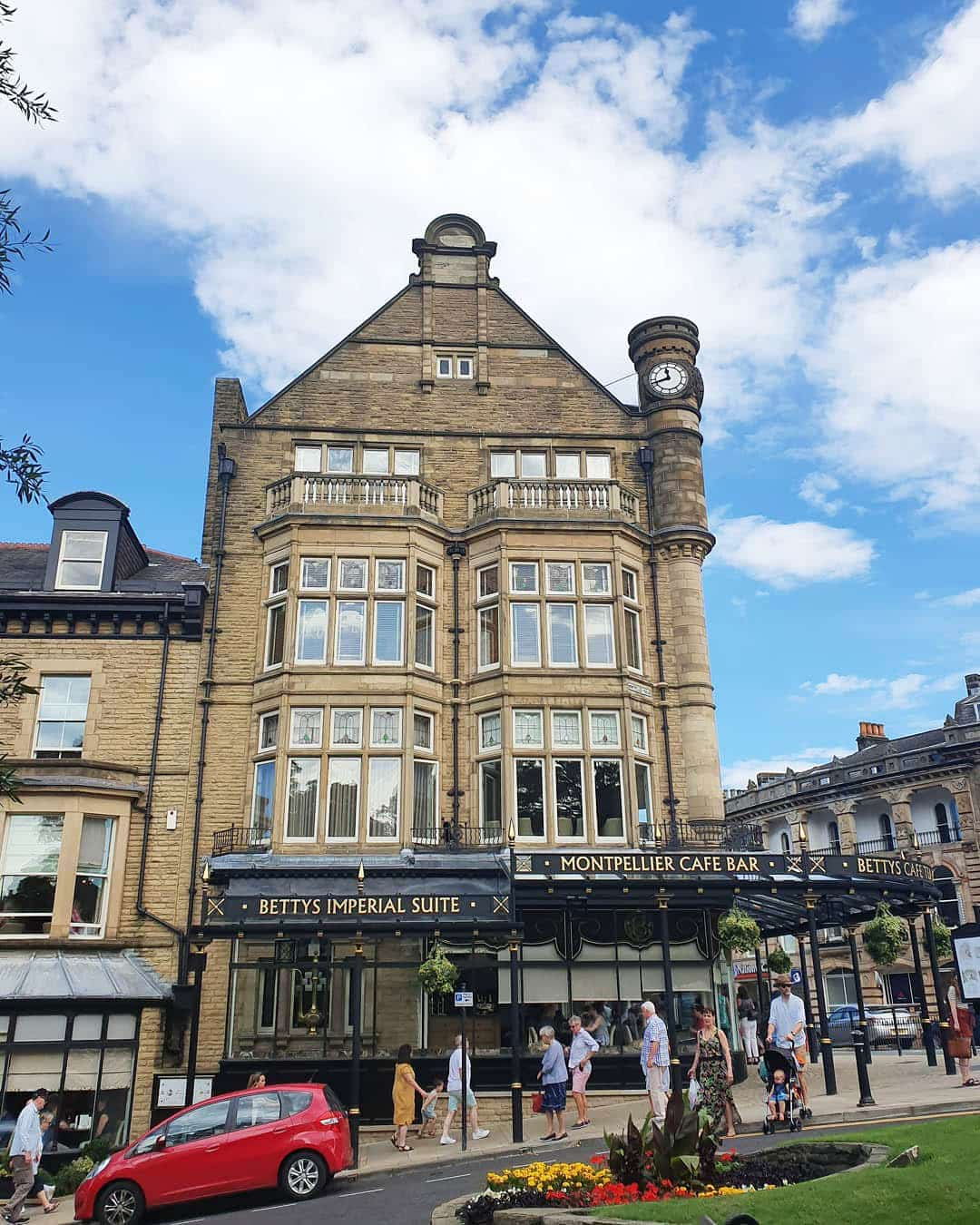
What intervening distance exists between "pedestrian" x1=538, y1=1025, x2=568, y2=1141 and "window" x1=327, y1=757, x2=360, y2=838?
7552 millimetres

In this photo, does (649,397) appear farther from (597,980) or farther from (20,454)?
(20,454)

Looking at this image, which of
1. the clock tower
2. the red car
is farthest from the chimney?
the red car

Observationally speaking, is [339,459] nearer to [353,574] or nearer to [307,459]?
[307,459]

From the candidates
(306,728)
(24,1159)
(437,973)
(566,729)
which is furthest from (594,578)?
(24,1159)

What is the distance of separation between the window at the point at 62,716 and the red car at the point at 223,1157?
11.6m

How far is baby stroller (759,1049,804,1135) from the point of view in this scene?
15.0 m

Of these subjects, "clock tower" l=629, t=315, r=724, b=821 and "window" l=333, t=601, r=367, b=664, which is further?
"clock tower" l=629, t=315, r=724, b=821

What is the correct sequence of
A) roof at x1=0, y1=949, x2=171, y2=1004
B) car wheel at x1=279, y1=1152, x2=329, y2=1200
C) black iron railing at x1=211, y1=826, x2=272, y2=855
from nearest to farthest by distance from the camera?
car wheel at x1=279, y1=1152, x2=329, y2=1200 → roof at x1=0, y1=949, x2=171, y2=1004 → black iron railing at x1=211, y1=826, x2=272, y2=855

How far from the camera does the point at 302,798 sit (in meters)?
23.6

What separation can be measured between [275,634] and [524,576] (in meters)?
6.19

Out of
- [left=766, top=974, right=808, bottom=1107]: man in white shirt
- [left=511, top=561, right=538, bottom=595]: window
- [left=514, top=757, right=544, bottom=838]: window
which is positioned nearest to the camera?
[left=766, top=974, right=808, bottom=1107]: man in white shirt

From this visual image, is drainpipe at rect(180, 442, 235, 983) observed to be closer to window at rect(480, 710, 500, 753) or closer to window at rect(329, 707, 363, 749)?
window at rect(329, 707, 363, 749)

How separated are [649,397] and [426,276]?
7289 mm

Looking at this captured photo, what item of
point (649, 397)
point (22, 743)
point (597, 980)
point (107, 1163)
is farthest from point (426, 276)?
point (107, 1163)
